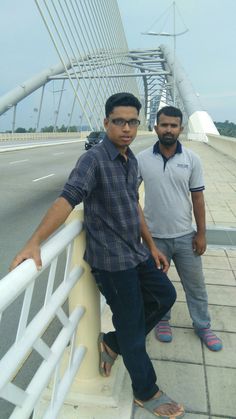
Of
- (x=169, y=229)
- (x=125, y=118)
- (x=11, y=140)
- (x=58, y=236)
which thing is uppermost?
(x=125, y=118)

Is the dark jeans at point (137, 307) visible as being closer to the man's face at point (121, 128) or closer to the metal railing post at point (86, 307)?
the metal railing post at point (86, 307)

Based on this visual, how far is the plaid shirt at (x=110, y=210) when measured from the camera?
2.22m

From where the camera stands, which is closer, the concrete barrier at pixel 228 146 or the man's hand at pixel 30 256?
the man's hand at pixel 30 256

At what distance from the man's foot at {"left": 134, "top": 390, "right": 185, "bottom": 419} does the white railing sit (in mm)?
487

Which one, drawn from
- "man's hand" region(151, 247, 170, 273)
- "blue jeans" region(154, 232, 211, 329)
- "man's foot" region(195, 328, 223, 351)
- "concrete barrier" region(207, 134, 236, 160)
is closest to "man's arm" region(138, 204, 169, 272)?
"man's hand" region(151, 247, 170, 273)

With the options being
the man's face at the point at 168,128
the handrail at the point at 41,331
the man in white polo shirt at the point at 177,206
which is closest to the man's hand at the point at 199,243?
the man in white polo shirt at the point at 177,206

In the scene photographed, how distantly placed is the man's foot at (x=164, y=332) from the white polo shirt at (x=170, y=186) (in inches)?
29.1

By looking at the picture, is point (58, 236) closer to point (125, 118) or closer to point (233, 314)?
point (125, 118)

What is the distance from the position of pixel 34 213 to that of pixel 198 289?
5.79 meters

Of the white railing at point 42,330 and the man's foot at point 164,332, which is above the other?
the white railing at point 42,330

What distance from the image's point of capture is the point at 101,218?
2291 mm

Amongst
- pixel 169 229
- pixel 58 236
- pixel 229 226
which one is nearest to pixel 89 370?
pixel 58 236

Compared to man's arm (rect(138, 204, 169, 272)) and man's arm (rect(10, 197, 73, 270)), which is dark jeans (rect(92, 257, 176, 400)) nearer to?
man's arm (rect(138, 204, 169, 272))

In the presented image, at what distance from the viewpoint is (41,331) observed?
1818 millimetres
